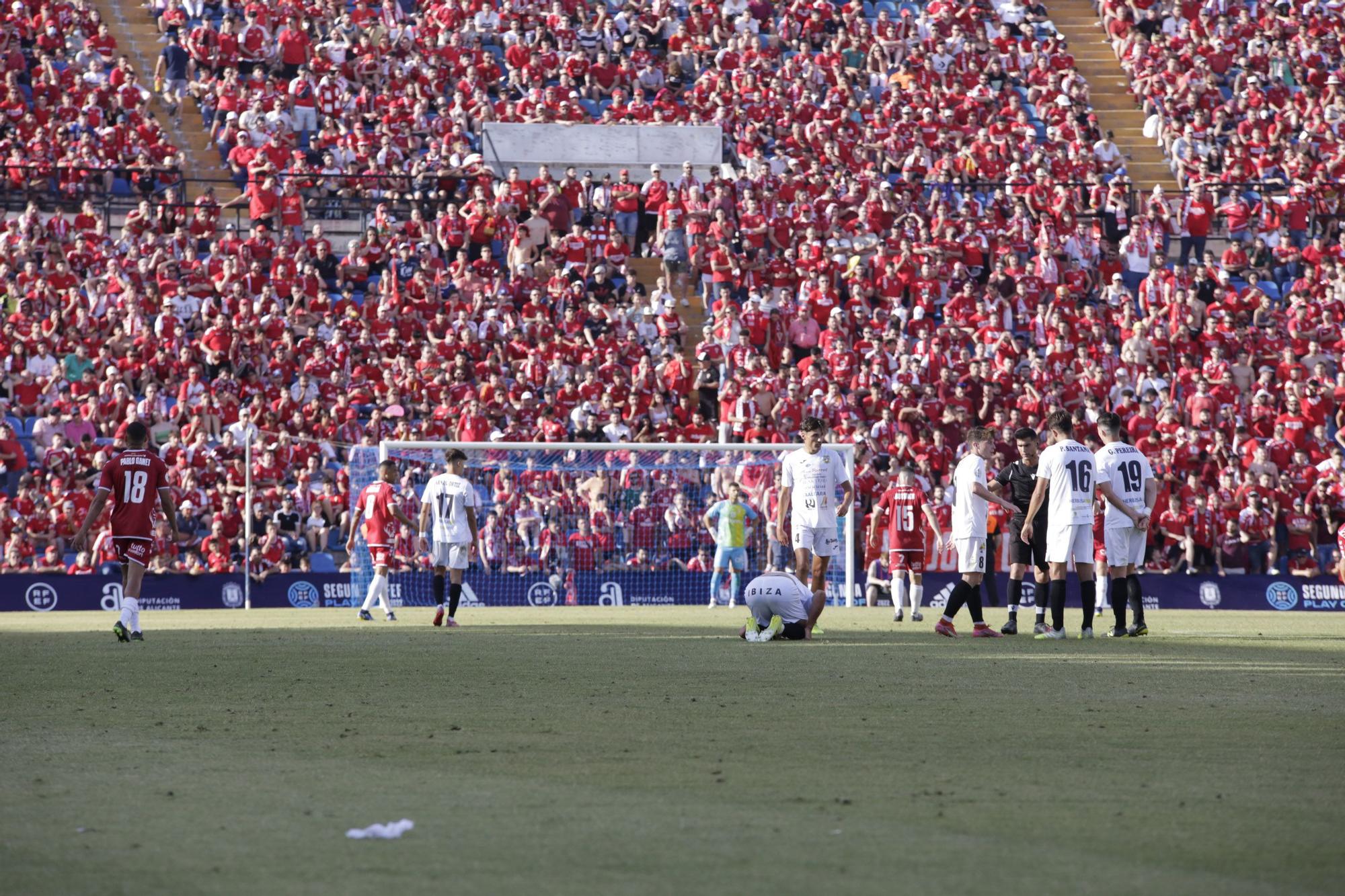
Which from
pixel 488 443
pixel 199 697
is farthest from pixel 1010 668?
pixel 488 443

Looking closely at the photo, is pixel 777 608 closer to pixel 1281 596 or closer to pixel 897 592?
pixel 897 592

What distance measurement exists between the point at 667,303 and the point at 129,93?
11.0 meters

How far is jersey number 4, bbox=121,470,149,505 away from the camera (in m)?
16.5

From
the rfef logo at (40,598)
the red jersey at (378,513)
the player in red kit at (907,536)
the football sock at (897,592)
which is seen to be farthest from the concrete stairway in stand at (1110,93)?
the rfef logo at (40,598)

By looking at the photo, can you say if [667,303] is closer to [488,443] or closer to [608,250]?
[608,250]

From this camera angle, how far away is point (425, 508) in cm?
2042

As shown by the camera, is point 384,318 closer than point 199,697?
No

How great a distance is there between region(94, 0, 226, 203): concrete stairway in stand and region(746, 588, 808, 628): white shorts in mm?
19109

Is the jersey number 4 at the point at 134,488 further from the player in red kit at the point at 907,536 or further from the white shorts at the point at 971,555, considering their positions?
the player in red kit at the point at 907,536

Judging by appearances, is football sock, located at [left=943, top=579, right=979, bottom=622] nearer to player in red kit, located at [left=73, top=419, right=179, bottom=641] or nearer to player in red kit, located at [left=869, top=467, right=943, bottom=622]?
player in red kit, located at [left=869, top=467, right=943, bottom=622]

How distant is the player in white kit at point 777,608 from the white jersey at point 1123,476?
10.6ft

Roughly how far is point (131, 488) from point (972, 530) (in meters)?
8.30

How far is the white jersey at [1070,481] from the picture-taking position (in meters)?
16.1

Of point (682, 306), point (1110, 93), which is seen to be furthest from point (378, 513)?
point (1110, 93)
